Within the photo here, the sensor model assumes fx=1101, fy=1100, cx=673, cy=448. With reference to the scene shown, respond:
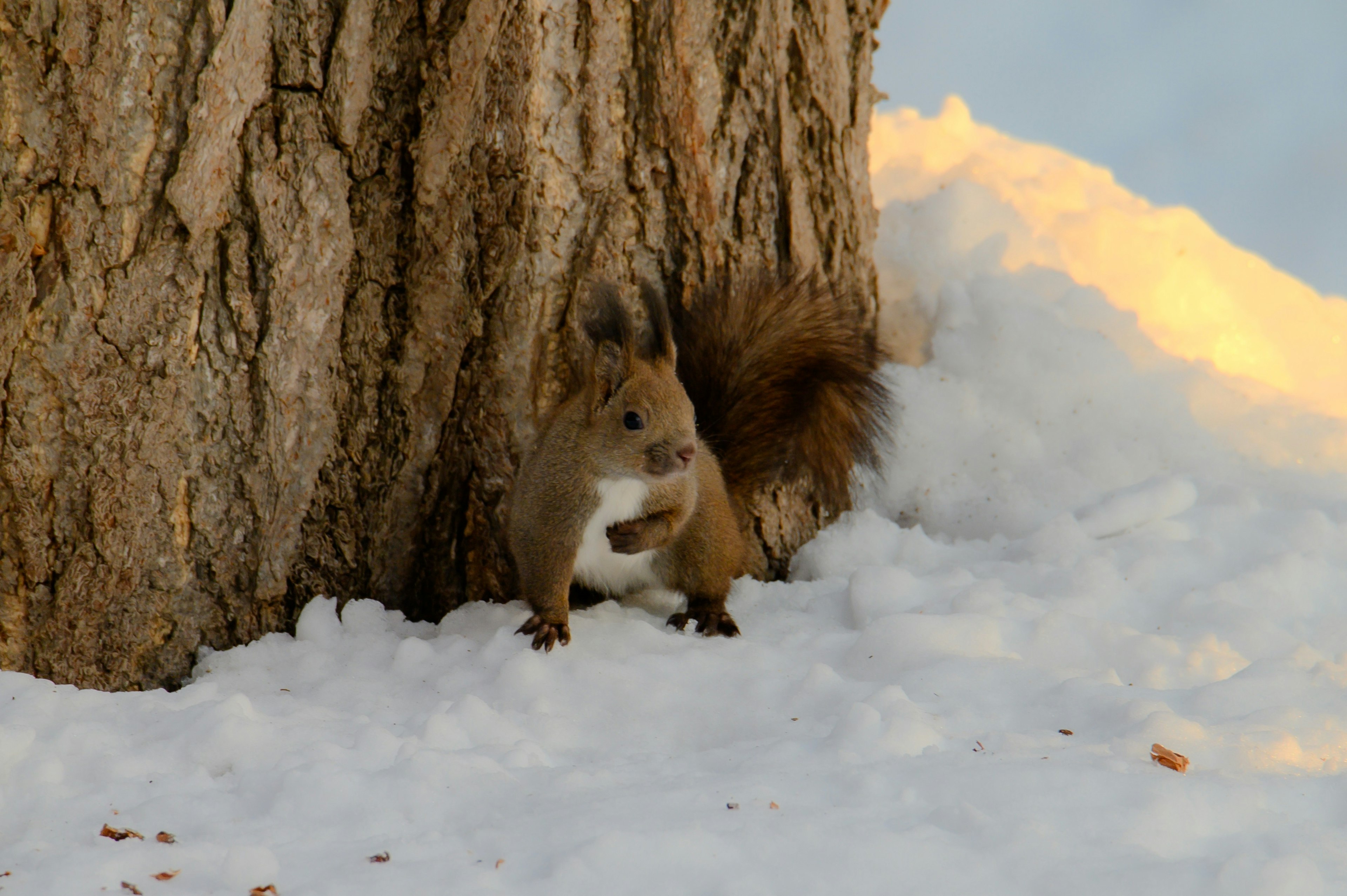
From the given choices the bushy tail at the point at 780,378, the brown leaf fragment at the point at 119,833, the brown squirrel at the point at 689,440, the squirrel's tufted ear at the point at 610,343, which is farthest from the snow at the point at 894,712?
the squirrel's tufted ear at the point at 610,343

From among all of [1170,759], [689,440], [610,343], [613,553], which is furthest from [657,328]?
[1170,759]

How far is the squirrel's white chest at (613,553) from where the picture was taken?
2.23 metres

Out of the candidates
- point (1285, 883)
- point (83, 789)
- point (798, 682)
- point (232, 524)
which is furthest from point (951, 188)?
point (83, 789)

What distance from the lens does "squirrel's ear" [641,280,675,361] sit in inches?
87.7

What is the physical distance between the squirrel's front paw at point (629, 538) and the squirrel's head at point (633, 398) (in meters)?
0.11

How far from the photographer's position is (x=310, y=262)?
221 cm

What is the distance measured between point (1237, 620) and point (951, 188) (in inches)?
74.3

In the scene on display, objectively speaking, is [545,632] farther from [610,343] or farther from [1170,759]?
[1170,759]

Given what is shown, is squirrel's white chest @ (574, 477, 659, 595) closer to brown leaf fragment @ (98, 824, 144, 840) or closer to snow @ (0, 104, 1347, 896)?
snow @ (0, 104, 1347, 896)

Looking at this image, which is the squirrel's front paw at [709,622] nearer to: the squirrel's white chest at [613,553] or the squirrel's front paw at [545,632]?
the squirrel's white chest at [613,553]

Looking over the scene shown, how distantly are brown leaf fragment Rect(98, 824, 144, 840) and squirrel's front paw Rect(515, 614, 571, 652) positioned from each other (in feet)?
2.72

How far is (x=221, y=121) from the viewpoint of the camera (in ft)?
6.75

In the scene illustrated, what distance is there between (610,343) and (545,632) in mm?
583

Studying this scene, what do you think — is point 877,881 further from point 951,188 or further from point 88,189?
point 951,188
